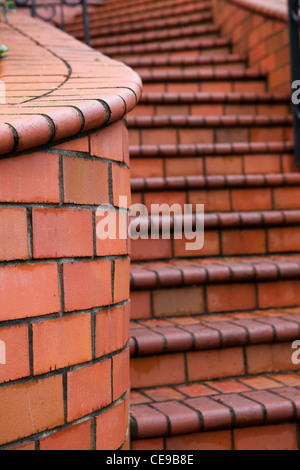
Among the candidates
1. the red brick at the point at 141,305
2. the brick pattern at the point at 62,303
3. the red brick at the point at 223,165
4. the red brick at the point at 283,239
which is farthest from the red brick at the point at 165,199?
the brick pattern at the point at 62,303

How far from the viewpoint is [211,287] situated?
2242mm

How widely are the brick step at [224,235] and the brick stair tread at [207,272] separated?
80 mm

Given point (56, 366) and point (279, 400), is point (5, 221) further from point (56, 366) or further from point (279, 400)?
point (279, 400)

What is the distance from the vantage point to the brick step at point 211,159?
112 inches

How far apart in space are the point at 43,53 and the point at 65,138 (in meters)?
1.03

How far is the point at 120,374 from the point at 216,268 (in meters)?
1.05

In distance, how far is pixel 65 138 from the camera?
3.57 ft

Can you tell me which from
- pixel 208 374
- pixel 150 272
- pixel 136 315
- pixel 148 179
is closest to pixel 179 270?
pixel 150 272

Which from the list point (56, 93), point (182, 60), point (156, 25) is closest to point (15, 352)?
point (56, 93)

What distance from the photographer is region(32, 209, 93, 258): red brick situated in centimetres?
102

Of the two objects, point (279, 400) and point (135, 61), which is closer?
point (279, 400)

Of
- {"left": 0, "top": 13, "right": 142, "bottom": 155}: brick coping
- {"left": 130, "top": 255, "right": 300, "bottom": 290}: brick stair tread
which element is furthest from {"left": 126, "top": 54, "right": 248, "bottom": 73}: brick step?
Answer: {"left": 130, "top": 255, "right": 300, "bottom": 290}: brick stair tread

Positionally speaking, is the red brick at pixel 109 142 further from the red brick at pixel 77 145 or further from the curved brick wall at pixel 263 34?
the curved brick wall at pixel 263 34

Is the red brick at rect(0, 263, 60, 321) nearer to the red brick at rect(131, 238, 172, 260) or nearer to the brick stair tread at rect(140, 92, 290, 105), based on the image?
the red brick at rect(131, 238, 172, 260)
